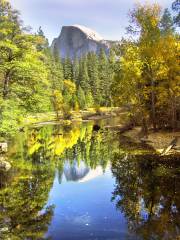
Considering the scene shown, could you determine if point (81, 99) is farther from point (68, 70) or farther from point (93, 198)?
point (93, 198)

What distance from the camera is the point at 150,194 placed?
15.8 meters

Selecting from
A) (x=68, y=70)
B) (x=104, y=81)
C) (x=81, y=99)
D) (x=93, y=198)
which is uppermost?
(x=68, y=70)

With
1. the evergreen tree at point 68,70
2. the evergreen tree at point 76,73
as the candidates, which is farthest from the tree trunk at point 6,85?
the evergreen tree at point 68,70

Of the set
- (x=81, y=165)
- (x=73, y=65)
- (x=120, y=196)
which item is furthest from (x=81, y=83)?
(x=120, y=196)

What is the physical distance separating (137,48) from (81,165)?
15.9 m

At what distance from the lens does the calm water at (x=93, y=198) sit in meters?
12.1

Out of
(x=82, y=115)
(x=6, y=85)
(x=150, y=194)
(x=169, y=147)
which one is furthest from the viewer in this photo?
(x=82, y=115)

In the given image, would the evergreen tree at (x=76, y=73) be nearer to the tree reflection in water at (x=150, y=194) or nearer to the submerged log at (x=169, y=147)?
the submerged log at (x=169, y=147)

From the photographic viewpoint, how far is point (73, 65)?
407 ft

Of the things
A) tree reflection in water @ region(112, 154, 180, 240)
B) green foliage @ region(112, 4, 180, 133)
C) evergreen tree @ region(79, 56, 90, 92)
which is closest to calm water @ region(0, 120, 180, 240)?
tree reflection in water @ region(112, 154, 180, 240)

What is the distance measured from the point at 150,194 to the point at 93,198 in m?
2.99

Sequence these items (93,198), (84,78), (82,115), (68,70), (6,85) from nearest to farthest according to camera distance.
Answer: (93,198) → (6,85) → (82,115) → (84,78) → (68,70)

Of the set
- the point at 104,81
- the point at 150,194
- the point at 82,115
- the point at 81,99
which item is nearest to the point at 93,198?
the point at 150,194

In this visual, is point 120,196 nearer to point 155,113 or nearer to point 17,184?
point 17,184
